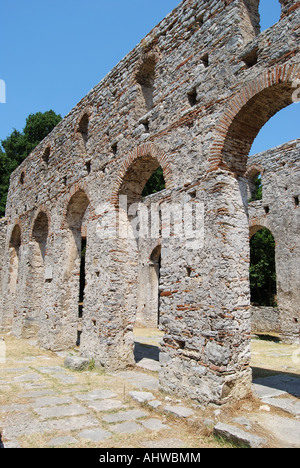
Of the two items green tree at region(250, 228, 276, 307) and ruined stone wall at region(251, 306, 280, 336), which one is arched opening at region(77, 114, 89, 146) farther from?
green tree at region(250, 228, 276, 307)

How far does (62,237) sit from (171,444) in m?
7.09

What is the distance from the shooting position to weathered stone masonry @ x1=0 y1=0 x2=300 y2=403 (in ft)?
15.1

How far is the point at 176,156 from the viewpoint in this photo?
5.85 metres

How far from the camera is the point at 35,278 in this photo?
11602 millimetres

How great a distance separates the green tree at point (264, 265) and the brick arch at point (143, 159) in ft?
48.3

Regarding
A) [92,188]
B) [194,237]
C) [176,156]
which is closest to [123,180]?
[92,188]

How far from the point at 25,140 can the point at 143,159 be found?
20.5 metres

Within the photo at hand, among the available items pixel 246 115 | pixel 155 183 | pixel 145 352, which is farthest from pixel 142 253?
pixel 246 115

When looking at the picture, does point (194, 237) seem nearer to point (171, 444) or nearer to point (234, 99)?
point (234, 99)

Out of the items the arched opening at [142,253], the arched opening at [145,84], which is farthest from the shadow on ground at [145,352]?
the arched opening at [145,84]

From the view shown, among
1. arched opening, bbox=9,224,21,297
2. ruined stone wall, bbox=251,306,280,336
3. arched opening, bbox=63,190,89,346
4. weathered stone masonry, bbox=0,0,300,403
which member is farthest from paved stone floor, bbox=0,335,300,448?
ruined stone wall, bbox=251,306,280,336

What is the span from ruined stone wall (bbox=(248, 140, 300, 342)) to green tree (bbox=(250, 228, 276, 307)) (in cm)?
777

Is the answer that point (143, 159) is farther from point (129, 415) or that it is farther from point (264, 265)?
point (264, 265)

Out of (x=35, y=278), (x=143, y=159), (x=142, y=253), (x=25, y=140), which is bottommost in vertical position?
(x=35, y=278)
